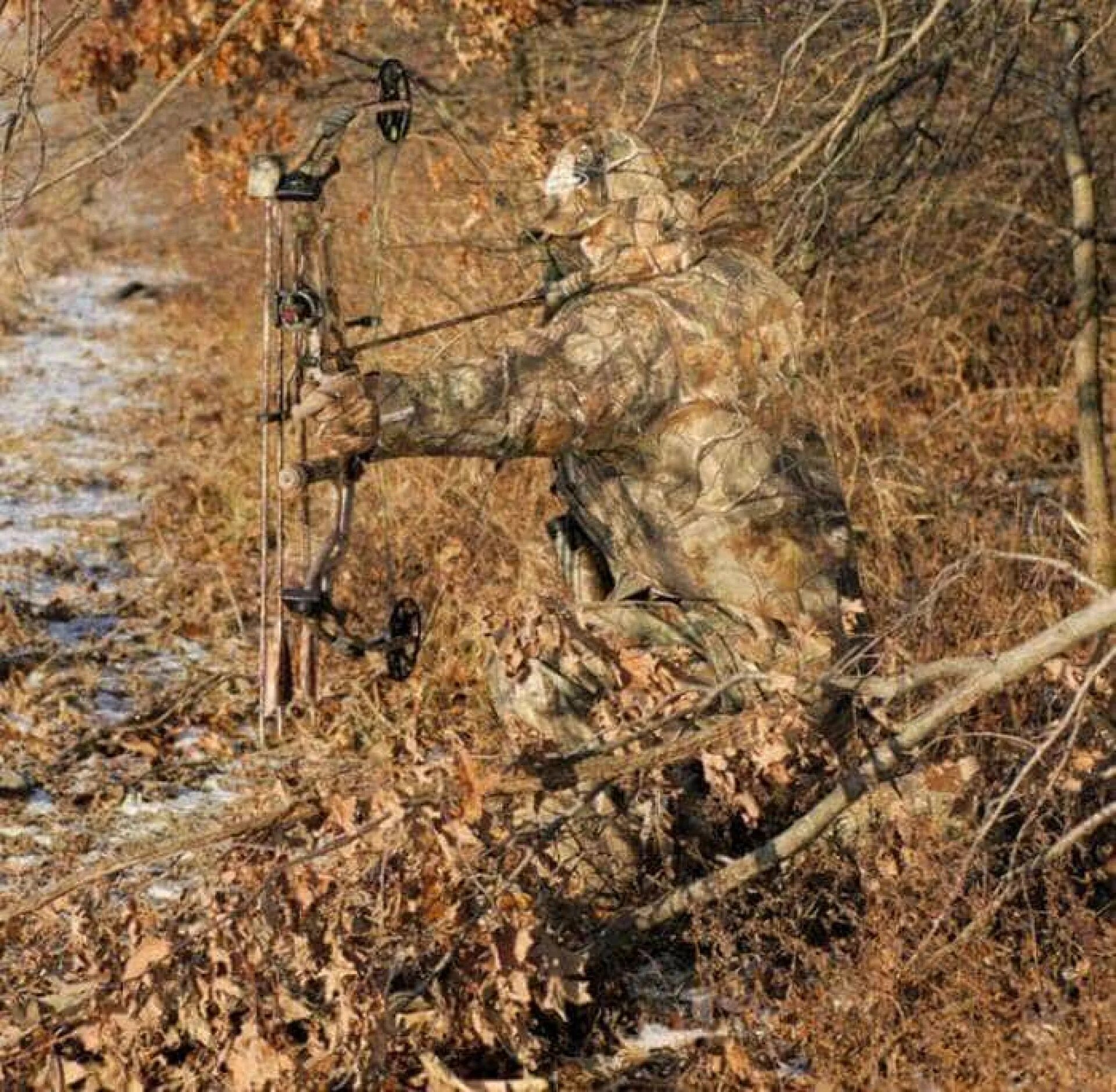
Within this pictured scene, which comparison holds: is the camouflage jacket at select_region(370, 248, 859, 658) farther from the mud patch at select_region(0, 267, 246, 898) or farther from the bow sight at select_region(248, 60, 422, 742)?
the mud patch at select_region(0, 267, 246, 898)

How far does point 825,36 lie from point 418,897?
5.31 m

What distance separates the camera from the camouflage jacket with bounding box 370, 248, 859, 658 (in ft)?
16.3

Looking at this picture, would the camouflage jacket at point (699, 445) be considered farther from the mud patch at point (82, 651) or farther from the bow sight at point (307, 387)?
the mud patch at point (82, 651)

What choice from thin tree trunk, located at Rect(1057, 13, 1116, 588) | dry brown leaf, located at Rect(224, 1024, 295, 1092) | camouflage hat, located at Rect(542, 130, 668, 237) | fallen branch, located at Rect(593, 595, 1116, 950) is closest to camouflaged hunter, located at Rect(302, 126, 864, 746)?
camouflage hat, located at Rect(542, 130, 668, 237)

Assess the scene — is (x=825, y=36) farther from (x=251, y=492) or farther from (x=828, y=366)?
(x=251, y=492)

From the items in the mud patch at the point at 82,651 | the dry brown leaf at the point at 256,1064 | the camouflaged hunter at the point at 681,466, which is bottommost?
the mud patch at the point at 82,651

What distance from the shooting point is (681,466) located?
5355 mm

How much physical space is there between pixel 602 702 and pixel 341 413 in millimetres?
1339

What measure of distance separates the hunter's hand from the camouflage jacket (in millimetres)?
520

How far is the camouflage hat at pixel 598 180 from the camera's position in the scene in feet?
18.2

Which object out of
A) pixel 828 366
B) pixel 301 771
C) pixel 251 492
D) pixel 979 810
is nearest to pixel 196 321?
pixel 251 492

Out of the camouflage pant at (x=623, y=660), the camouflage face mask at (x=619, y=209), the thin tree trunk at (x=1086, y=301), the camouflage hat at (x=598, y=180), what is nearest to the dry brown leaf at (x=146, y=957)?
the camouflage pant at (x=623, y=660)

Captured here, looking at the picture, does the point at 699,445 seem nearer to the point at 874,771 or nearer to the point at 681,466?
the point at 681,466

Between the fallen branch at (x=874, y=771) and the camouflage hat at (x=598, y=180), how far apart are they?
167 centimetres
